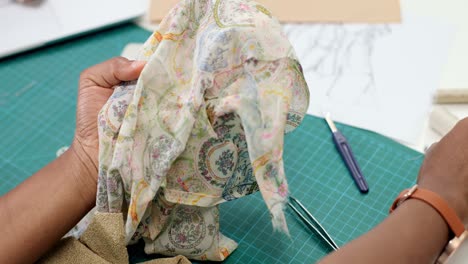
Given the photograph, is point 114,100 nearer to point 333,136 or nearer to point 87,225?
point 87,225

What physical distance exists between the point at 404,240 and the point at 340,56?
1.89 feet

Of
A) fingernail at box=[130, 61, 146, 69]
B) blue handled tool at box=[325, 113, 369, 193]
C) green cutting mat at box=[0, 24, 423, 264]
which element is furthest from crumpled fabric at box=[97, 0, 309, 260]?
blue handled tool at box=[325, 113, 369, 193]

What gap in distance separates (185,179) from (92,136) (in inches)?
7.4

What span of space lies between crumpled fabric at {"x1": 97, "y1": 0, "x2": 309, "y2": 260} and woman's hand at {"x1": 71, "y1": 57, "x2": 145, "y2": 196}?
0.02 m

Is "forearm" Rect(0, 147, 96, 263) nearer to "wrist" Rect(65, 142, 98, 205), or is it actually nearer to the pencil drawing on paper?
"wrist" Rect(65, 142, 98, 205)

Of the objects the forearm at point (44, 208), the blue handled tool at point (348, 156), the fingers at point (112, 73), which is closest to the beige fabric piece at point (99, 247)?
the forearm at point (44, 208)

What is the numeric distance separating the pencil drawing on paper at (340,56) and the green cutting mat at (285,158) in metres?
0.09

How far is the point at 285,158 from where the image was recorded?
3.76ft

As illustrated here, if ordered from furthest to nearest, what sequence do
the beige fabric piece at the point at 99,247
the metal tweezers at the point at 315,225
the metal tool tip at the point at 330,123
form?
the metal tool tip at the point at 330,123 → the metal tweezers at the point at 315,225 → the beige fabric piece at the point at 99,247

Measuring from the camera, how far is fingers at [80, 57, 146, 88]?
899 millimetres

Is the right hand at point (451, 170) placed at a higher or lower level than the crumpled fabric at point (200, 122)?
lower

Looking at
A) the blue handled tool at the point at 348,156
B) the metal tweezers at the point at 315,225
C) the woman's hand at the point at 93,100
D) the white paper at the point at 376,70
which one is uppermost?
the woman's hand at the point at 93,100

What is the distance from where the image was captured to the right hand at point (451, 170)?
83cm

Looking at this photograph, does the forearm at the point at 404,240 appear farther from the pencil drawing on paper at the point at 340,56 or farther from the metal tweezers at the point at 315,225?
the pencil drawing on paper at the point at 340,56
